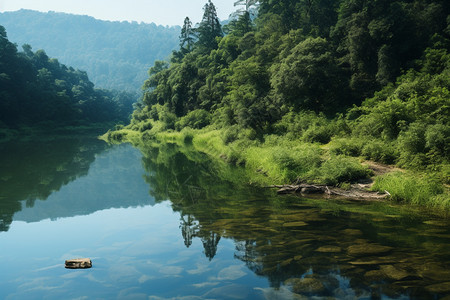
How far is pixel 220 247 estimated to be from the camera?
10234 mm

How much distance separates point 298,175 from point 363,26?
1965 cm

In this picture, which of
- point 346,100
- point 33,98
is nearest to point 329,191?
point 346,100

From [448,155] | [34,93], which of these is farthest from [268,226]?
[34,93]

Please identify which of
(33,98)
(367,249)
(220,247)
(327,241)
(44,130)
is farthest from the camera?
(33,98)

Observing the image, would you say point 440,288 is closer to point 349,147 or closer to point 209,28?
point 349,147

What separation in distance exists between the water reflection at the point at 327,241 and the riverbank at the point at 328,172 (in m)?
1.06

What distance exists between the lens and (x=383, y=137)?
18734 millimetres

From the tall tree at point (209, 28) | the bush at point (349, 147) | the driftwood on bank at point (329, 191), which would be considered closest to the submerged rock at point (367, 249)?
the driftwood on bank at point (329, 191)

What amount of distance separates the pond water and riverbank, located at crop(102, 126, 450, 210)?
92 cm

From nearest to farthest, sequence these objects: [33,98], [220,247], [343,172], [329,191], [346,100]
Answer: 1. [220,247]
2. [329,191]
3. [343,172]
4. [346,100]
5. [33,98]

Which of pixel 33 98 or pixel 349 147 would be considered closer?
pixel 349 147

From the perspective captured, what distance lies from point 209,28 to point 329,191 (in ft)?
238

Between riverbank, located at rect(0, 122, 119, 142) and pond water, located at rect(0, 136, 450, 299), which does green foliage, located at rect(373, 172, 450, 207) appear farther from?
riverbank, located at rect(0, 122, 119, 142)

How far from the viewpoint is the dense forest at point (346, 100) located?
1560 cm
